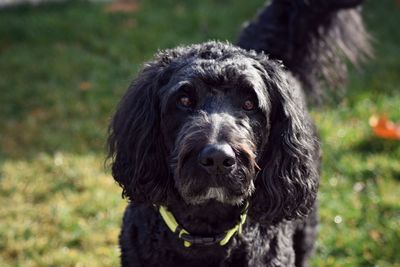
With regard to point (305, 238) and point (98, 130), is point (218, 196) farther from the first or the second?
point (98, 130)

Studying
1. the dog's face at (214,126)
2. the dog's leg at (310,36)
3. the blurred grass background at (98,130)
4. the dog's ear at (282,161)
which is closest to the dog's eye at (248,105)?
the dog's face at (214,126)

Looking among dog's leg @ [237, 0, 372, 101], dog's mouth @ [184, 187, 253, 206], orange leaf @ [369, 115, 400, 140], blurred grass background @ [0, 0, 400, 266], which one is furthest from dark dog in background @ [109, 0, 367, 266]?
orange leaf @ [369, 115, 400, 140]

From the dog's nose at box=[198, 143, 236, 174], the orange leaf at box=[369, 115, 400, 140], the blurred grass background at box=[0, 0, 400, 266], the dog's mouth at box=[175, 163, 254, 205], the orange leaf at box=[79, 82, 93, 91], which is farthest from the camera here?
the orange leaf at box=[79, 82, 93, 91]

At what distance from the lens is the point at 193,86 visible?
3.07 m

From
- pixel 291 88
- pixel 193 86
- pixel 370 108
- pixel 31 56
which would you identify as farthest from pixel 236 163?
pixel 31 56

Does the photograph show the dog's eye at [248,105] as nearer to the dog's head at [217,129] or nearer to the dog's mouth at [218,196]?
the dog's head at [217,129]

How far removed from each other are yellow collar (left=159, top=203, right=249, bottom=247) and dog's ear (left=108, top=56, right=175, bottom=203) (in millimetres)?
105

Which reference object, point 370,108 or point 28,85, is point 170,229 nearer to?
point 370,108

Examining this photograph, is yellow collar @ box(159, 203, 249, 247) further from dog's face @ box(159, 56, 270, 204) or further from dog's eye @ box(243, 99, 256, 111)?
dog's eye @ box(243, 99, 256, 111)

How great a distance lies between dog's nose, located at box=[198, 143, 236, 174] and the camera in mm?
2736

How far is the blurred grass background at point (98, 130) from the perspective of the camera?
15.8 ft

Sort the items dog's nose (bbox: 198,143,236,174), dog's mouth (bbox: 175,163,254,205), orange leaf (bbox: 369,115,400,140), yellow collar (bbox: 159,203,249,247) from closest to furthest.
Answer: dog's nose (bbox: 198,143,236,174)
dog's mouth (bbox: 175,163,254,205)
yellow collar (bbox: 159,203,249,247)
orange leaf (bbox: 369,115,400,140)

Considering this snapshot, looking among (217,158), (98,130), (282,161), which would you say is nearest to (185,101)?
(217,158)

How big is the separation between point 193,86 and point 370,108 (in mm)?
3907
